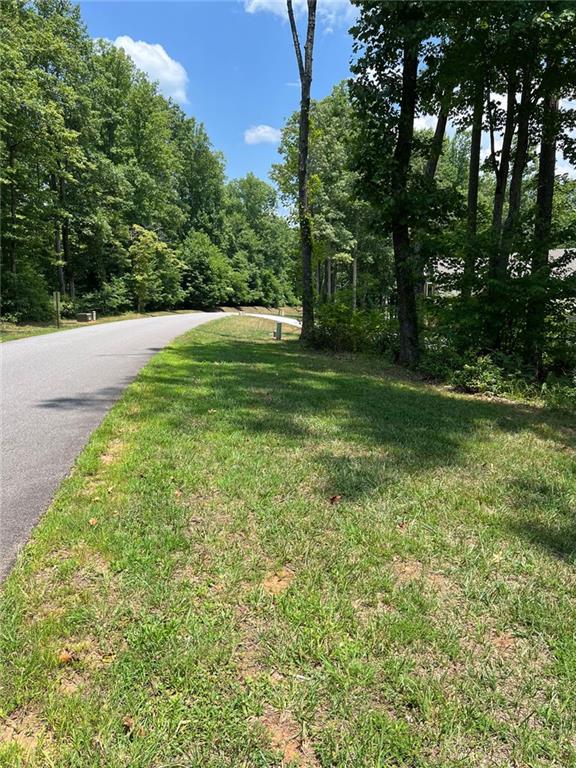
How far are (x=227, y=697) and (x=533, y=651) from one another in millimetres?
1327

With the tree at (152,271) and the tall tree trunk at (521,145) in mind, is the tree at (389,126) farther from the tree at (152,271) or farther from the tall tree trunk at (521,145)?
the tree at (152,271)

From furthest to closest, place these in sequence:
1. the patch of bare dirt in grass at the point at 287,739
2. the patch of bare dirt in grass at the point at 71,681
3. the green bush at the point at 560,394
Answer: the green bush at the point at 560,394
the patch of bare dirt in grass at the point at 71,681
the patch of bare dirt in grass at the point at 287,739

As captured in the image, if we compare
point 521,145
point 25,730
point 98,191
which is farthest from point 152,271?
point 25,730

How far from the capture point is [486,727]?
1.66 m

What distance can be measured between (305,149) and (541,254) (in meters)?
7.81

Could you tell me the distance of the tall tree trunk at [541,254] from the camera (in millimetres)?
8391

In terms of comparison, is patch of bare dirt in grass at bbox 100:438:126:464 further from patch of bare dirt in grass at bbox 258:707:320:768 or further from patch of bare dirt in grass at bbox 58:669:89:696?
patch of bare dirt in grass at bbox 258:707:320:768

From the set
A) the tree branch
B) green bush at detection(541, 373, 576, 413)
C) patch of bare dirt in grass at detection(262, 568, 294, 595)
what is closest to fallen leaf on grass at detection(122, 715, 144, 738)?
patch of bare dirt in grass at detection(262, 568, 294, 595)

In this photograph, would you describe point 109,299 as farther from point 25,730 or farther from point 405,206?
point 25,730

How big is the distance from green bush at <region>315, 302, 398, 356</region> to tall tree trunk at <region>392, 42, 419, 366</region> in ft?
6.07

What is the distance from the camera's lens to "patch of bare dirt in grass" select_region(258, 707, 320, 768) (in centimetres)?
155

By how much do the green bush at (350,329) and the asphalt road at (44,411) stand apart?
4.84m

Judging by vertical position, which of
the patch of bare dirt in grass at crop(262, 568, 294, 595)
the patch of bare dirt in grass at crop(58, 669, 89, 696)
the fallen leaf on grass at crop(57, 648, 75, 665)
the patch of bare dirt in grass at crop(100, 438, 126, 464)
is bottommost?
the patch of bare dirt in grass at crop(58, 669, 89, 696)

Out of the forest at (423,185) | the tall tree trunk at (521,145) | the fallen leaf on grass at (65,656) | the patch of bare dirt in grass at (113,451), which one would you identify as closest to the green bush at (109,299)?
the forest at (423,185)
